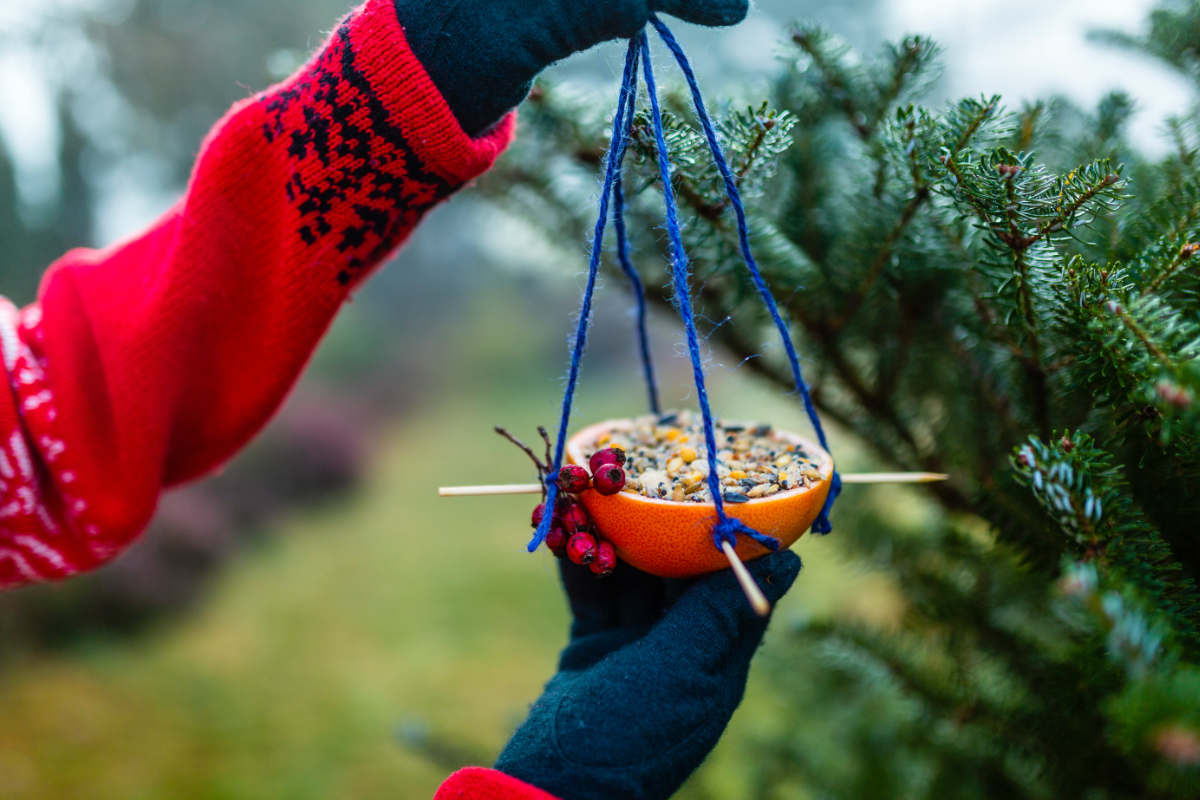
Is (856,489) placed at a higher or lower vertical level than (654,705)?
lower

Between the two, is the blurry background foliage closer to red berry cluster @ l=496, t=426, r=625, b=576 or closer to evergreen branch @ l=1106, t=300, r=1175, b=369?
evergreen branch @ l=1106, t=300, r=1175, b=369

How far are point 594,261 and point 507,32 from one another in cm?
17

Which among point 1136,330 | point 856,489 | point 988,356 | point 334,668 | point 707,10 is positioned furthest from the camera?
point 334,668

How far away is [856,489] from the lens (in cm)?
78

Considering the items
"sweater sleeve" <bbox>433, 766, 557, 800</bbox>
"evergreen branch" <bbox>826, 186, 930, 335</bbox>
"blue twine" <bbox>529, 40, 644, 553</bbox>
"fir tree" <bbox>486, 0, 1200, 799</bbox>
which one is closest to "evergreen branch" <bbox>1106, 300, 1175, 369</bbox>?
"fir tree" <bbox>486, 0, 1200, 799</bbox>

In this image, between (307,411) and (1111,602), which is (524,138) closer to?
(1111,602)

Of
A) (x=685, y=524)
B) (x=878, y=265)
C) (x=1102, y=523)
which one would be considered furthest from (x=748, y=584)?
(x=878, y=265)

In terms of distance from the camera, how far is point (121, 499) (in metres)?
0.58

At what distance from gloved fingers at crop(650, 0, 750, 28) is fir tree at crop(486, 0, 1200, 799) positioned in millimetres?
61

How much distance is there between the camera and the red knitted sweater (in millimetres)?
491

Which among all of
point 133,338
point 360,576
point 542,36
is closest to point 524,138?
point 542,36

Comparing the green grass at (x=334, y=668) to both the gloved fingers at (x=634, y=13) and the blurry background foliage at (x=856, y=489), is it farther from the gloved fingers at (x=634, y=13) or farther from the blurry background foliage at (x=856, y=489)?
the gloved fingers at (x=634, y=13)

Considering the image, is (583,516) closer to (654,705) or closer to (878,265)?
(654,705)

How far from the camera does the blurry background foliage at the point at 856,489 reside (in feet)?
1.21
